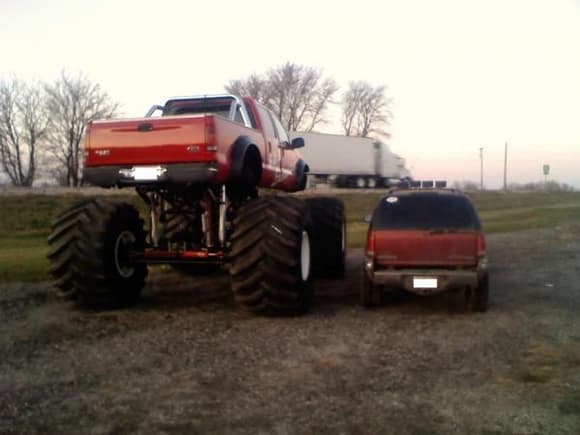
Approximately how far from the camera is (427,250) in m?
8.92

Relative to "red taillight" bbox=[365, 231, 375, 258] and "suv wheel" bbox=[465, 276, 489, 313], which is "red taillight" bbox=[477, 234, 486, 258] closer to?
"suv wheel" bbox=[465, 276, 489, 313]

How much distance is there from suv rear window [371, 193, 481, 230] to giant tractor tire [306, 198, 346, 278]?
9.02ft

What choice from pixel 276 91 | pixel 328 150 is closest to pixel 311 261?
pixel 328 150

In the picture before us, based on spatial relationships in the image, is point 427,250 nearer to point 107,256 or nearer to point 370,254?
point 370,254

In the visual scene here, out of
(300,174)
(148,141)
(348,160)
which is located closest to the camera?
(148,141)

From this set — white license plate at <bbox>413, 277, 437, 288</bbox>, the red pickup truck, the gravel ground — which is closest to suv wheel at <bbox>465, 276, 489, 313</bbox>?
the gravel ground

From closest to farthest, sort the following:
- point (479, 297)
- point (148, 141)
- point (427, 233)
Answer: point (148, 141), point (479, 297), point (427, 233)

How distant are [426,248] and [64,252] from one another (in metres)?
4.86

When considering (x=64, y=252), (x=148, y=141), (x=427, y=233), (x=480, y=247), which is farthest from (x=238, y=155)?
(x=480, y=247)

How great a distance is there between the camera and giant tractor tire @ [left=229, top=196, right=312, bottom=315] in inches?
314

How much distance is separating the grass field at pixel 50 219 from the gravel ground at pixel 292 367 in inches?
157

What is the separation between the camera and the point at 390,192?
9.80 meters

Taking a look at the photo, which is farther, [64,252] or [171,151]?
[64,252]

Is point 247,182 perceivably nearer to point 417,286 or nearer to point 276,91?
point 417,286
